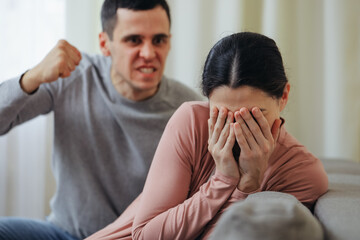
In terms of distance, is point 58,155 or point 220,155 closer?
point 220,155

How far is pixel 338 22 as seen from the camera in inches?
82.2

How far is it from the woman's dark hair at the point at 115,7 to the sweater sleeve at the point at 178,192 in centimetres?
53

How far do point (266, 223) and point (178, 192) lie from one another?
354 mm

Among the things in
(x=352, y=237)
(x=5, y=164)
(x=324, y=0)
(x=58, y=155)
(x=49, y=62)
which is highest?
(x=324, y=0)

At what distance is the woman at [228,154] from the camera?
0.91m

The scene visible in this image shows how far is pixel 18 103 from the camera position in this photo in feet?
4.58

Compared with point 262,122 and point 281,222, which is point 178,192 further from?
point 281,222

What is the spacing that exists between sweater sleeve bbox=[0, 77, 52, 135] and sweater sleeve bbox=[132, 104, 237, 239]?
22.4 inches

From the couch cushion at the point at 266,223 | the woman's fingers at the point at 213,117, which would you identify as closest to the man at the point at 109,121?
the woman's fingers at the point at 213,117

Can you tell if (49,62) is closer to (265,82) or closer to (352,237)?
(265,82)

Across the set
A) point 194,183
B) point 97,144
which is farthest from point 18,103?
point 194,183

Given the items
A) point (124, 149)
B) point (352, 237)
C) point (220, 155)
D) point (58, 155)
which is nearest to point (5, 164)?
point (58, 155)

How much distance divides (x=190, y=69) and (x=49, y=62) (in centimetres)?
86

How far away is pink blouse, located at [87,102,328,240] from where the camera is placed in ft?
3.05
